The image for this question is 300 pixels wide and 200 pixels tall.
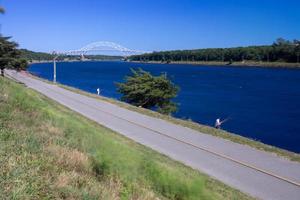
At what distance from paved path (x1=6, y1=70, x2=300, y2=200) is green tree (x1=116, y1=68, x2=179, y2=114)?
16.4m

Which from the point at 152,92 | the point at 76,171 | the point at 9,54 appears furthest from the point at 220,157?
the point at 9,54

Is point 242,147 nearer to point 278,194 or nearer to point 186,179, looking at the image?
point 278,194

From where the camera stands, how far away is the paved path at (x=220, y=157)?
12.5 meters

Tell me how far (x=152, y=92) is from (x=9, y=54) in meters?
16.9

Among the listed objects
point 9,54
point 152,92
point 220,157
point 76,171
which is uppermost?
point 9,54

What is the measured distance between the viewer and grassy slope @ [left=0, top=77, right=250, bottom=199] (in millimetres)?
6473

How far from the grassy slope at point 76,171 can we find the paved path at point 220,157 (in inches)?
36.5

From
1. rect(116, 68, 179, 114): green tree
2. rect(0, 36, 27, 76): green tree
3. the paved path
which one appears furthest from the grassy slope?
rect(0, 36, 27, 76): green tree

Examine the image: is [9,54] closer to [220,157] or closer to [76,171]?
[220,157]

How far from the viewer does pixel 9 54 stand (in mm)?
48562

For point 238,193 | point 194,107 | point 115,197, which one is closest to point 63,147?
point 115,197

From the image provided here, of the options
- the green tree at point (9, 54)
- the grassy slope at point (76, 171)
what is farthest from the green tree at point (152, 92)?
the grassy slope at point (76, 171)

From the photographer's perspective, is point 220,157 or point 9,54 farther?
point 9,54

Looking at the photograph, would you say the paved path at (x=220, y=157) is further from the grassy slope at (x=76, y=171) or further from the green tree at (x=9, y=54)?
the green tree at (x=9, y=54)
